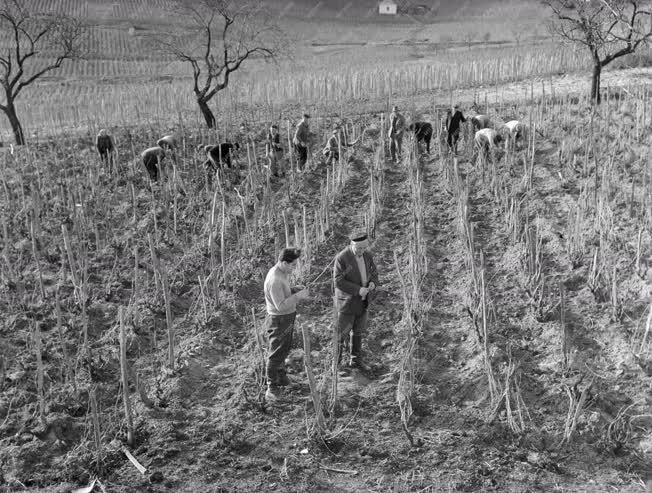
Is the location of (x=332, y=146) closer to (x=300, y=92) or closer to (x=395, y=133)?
(x=395, y=133)

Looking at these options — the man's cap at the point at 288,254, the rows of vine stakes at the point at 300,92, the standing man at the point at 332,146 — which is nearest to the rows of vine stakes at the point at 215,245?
the standing man at the point at 332,146

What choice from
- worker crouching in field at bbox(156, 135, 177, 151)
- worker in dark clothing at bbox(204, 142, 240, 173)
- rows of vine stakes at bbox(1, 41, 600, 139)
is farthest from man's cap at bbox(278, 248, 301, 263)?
rows of vine stakes at bbox(1, 41, 600, 139)

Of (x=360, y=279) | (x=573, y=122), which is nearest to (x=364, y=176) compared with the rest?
(x=573, y=122)

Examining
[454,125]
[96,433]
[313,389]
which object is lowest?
[96,433]

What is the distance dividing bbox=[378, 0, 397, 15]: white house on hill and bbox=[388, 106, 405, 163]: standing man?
33944 mm

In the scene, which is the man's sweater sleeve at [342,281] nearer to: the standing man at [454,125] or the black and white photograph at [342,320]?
the black and white photograph at [342,320]

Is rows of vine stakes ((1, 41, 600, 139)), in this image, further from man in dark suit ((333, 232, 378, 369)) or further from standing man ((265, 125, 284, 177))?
man in dark suit ((333, 232, 378, 369))

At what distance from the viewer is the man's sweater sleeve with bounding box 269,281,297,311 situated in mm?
4695

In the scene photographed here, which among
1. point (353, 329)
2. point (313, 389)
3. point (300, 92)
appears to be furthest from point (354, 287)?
point (300, 92)

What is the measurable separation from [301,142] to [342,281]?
5.68m

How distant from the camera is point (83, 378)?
5160 mm

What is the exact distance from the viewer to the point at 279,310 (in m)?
4.70

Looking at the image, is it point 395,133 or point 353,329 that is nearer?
point 353,329

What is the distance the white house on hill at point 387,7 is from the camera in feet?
139
